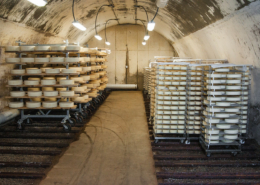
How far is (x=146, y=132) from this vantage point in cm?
841

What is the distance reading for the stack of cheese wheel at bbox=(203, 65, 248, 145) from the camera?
587cm

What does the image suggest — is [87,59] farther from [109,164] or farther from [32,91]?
[109,164]

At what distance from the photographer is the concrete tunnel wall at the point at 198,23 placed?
6.51 metres

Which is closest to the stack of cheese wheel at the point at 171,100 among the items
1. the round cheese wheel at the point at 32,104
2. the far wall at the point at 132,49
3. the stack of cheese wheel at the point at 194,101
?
the stack of cheese wheel at the point at 194,101

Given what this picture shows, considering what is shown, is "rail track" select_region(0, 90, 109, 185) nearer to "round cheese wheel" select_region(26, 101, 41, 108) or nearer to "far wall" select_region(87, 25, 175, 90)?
"round cheese wheel" select_region(26, 101, 41, 108)

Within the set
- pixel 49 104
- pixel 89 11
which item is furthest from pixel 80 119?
pixel 89 11

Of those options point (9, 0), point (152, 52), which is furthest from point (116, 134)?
point (152, 52)

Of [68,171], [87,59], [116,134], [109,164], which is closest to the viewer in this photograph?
[68,171]

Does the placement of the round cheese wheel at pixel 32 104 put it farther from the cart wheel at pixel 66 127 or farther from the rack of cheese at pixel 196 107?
the rack of cheese at pixel 196 107

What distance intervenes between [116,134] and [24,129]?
115 inches

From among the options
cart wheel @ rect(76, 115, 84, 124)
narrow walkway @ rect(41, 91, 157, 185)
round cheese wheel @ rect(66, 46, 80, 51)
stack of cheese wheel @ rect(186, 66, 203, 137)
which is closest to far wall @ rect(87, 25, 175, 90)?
narrow walkway @ rect(41, 91, 157, 185)

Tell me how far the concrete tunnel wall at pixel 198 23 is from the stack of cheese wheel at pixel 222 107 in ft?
3.86

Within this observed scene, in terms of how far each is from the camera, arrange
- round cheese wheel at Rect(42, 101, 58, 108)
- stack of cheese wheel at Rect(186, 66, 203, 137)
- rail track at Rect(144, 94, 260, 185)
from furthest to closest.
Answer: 1. round cheese wheel at Rect(42, 101, 58, 108)
2. stack of cheese wheel at Rect(186, 66, 203, 137)
3. rail track at Rect(144, 94, 260, 185)

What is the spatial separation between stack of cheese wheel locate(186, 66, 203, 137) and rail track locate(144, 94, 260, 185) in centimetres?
51
